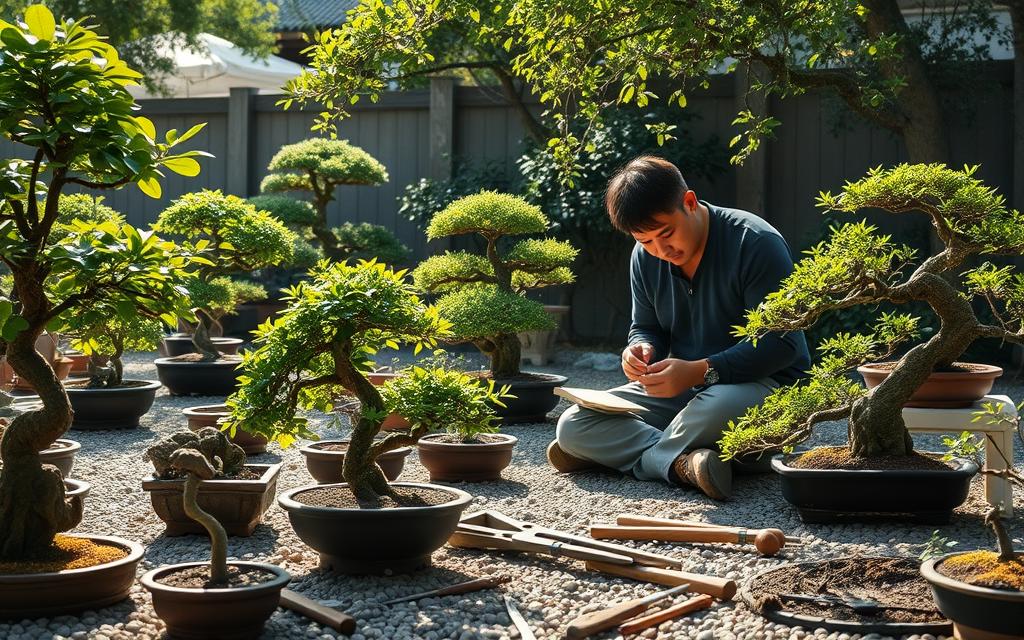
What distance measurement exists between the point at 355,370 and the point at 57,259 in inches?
30.6

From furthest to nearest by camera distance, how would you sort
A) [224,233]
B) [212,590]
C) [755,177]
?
[755,177], [224,233], [212,590]

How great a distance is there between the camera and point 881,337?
10.2 feet

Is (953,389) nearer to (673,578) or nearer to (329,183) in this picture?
(673,578)

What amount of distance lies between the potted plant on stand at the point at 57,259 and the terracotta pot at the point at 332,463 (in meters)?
1.14

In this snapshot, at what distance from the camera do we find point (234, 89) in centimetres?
881

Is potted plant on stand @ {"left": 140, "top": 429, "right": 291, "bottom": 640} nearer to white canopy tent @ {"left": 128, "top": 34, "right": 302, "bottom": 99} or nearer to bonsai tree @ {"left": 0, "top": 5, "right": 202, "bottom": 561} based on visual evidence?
bonsai tree @ {"left": 0, "top": 5, "right": 202, "bottom": 561}

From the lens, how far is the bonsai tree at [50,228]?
203 centimetres

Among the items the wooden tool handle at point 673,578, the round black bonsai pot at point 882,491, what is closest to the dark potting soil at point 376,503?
the wooden tool handle at point 673,578

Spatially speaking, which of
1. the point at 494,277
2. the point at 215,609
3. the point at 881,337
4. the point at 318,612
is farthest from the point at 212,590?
the point at 494,277

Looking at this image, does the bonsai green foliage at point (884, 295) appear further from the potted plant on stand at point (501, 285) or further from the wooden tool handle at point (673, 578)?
the potted plant on stand at point (501, 285)

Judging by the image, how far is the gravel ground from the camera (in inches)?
85.1

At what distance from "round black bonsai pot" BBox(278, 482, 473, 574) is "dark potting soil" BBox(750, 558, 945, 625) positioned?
71cm

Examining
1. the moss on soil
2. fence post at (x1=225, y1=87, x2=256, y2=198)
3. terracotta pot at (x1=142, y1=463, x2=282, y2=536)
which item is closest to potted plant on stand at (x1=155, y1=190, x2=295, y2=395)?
terracotta pot at (x1=142, y1=463, x2=282, y2=536)

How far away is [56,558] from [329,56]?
2.39 meters
